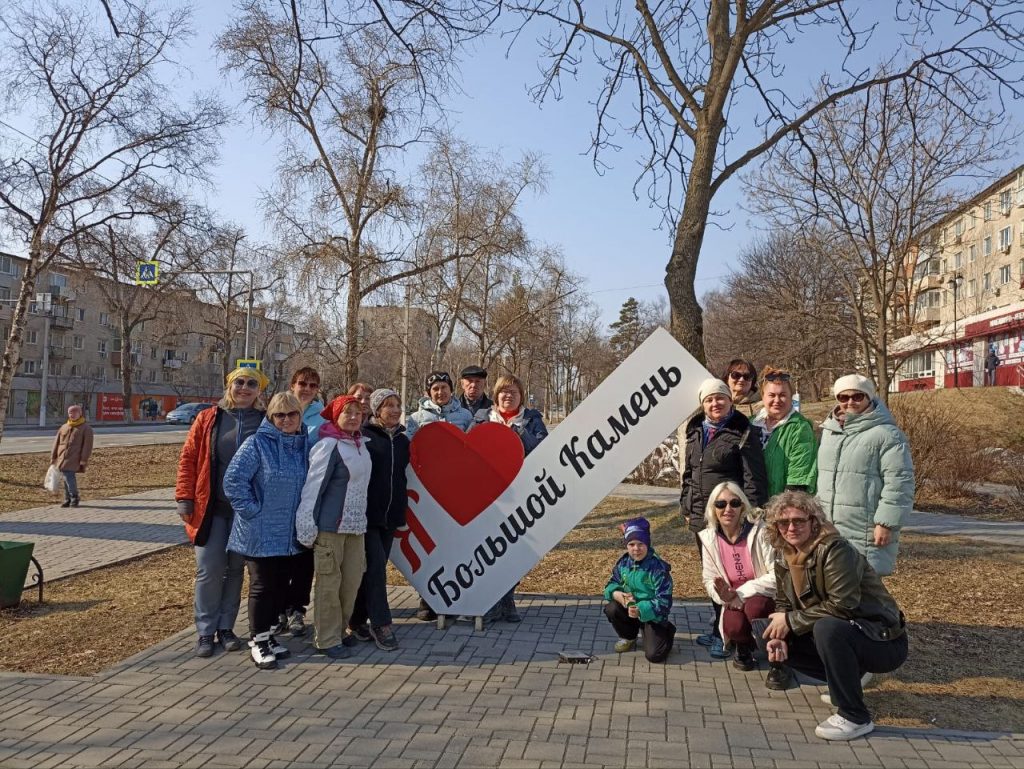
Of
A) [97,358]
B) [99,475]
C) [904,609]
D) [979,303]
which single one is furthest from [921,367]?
[97,358]

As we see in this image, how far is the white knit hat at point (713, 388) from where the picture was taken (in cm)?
511

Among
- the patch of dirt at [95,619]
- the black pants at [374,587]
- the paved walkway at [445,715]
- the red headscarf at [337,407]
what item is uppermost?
the red headscarf at [337,407]

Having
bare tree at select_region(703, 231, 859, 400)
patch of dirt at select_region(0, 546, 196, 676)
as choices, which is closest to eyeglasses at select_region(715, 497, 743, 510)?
patch of dirt at select_region(0, 546, 196, 676)

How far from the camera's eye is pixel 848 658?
3832 mm

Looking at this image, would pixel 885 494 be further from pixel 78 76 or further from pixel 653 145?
pixel 78 76

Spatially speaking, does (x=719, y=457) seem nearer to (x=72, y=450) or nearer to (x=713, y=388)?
(x=713, y=388)

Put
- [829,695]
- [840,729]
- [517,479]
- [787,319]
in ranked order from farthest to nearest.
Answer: [787,319], [517,479], [829,695], [840,729]

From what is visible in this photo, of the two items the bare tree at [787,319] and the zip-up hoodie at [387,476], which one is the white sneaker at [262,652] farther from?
the bare tree at [787,319]

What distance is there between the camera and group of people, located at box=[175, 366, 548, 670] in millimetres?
4984

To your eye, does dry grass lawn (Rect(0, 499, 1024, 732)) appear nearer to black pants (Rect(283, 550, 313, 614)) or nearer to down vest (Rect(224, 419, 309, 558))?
black pants (Rect(283, 550, 313, 614))

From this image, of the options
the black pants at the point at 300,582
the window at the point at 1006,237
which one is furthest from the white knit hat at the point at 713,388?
the window at the point at 1006,237

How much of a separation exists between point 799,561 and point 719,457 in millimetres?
1155

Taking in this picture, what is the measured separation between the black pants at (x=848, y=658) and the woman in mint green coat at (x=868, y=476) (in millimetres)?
803

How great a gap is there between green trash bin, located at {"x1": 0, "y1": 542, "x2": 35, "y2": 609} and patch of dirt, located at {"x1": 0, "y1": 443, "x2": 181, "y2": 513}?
7562mm
